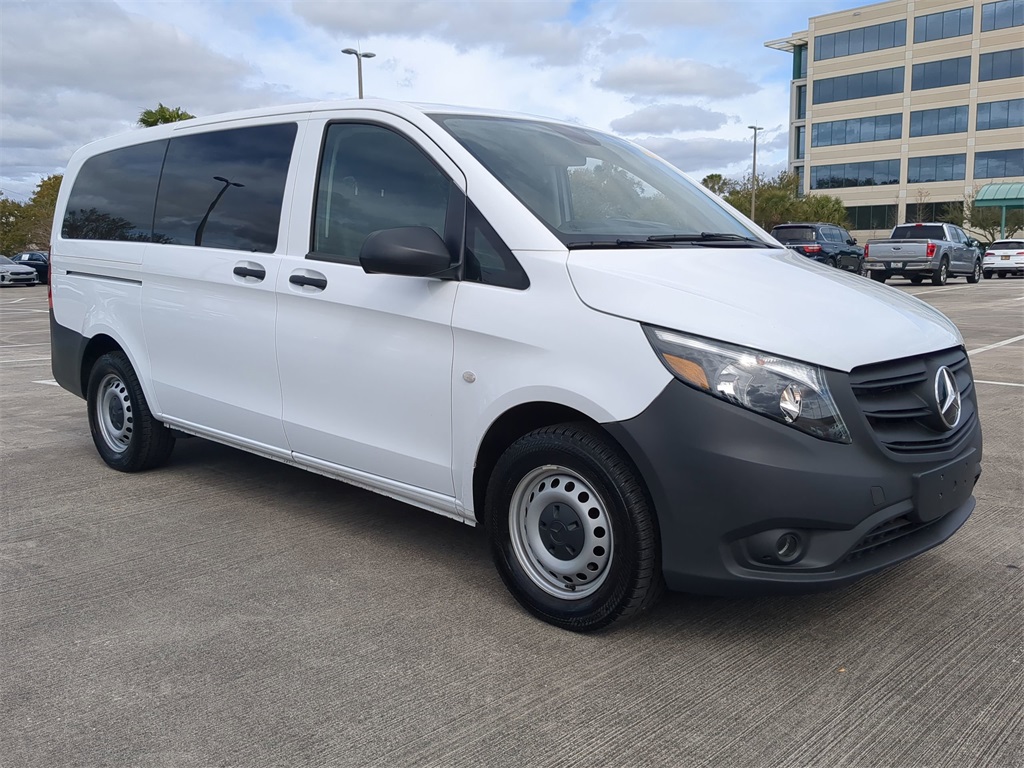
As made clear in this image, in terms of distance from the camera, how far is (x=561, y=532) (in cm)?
326

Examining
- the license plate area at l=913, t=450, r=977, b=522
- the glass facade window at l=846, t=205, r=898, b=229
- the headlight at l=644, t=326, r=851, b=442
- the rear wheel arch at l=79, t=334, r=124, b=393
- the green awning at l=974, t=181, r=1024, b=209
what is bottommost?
the license plate area at l=913, t=450, r=977, b=522

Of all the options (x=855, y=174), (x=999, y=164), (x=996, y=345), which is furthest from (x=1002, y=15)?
(x=996, y=345)

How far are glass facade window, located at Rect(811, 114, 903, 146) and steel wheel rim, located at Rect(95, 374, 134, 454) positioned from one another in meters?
75.2

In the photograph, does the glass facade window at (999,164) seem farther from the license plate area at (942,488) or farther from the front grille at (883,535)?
the front grille at (883,535)

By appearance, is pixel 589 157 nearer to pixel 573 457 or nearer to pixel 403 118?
pixel 403 118

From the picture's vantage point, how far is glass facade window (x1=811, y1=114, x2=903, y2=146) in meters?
71.2

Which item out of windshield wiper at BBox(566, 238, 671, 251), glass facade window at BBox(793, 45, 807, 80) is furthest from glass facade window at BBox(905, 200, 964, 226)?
windshield wiper at BBox(566, 238, 671, 251)

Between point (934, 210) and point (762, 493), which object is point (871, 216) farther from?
point (762, 493)

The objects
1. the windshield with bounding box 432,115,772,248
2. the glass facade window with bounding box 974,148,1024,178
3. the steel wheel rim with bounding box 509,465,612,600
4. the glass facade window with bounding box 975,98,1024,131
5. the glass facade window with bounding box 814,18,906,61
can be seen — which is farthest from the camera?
the glass facade window with bounding box 814,18,906,61

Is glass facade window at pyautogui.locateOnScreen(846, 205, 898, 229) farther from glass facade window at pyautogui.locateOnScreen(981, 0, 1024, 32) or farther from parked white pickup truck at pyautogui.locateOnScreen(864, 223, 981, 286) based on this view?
parked white pickup truck at pyautogui.locateOnScreen(864, 223, 981, 286)

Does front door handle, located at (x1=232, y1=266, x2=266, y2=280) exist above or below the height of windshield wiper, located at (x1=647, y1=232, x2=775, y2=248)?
below

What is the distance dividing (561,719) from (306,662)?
2.96 ft

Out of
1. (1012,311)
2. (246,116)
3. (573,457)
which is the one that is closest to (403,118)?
(246,116)

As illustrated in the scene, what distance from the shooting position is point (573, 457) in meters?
3.12
